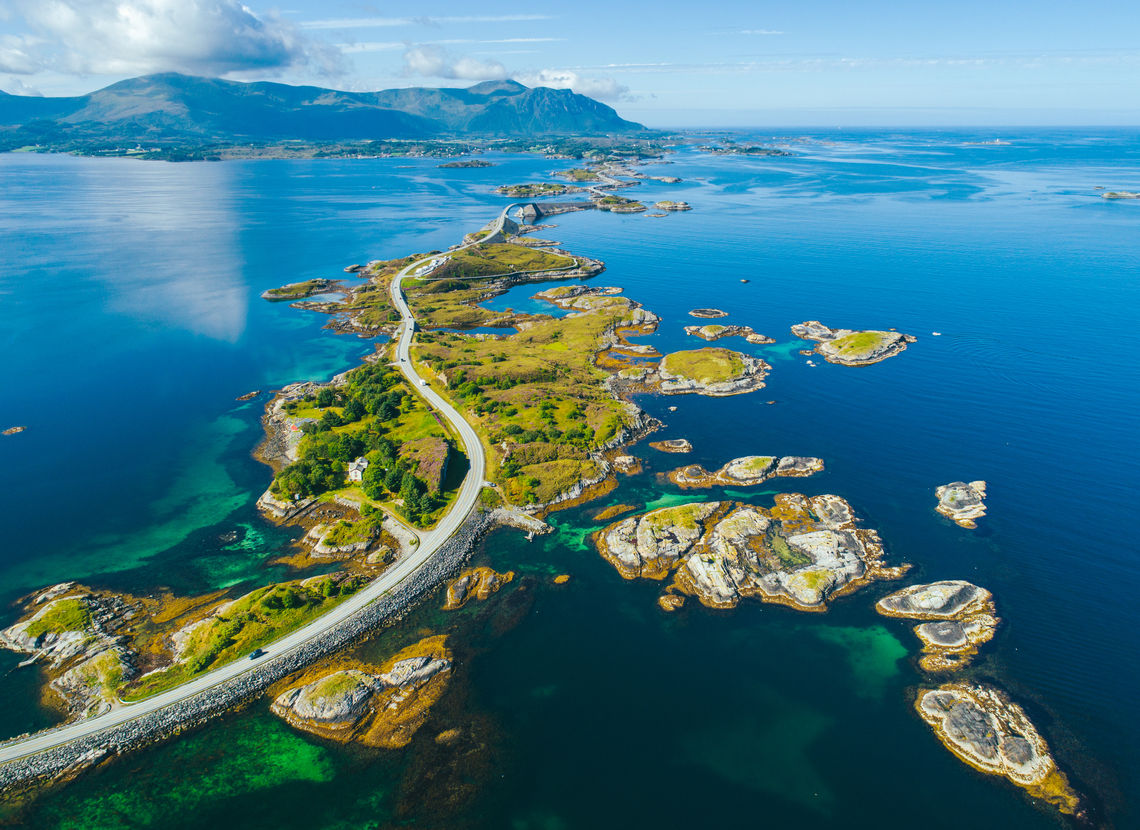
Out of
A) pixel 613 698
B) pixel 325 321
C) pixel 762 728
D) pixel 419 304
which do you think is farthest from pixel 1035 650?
pixel 325 321

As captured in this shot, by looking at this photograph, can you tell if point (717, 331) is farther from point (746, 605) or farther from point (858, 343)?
point (746, 605)

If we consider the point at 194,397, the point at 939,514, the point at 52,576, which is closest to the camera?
the point at 52,576

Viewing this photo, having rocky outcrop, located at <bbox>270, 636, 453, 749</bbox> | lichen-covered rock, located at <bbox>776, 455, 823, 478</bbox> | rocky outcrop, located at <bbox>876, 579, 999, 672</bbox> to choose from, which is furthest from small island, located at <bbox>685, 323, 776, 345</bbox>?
rocky outcrop, located at <bbox>270, 636, 453, 749</bbox>

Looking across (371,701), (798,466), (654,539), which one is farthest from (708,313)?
(371,701)

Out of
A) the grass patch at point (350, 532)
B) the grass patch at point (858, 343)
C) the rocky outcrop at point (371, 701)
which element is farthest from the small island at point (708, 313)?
the rocky outcrop at point (371, 701)

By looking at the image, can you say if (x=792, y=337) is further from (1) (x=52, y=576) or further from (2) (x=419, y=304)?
(1) (x=52, y=576)

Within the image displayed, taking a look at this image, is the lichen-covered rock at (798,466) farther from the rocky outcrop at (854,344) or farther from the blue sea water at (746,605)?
the rocky outcrop at (854,344)

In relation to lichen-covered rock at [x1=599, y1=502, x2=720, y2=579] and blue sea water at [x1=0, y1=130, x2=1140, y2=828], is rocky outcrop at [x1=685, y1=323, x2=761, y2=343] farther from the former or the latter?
lichen-covered rock at [x1=599, y1=502, x2=720, y2=579]
